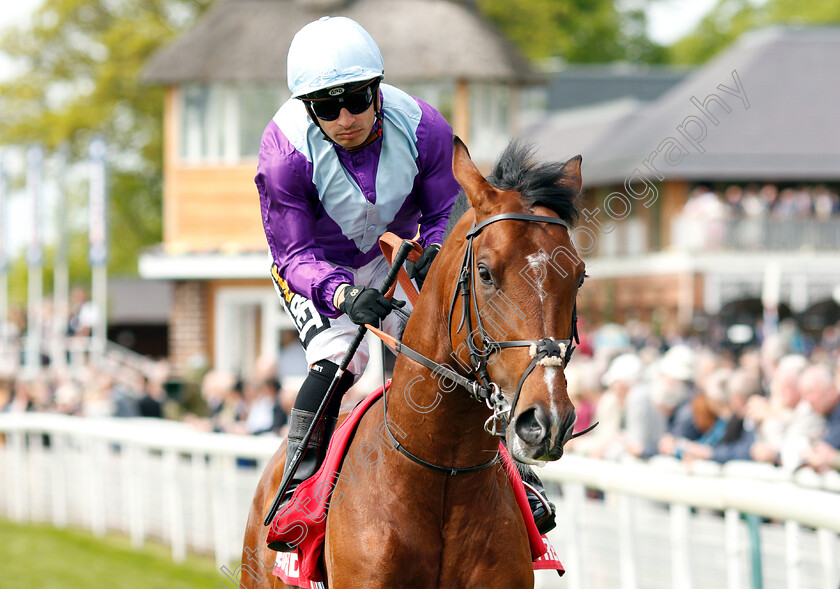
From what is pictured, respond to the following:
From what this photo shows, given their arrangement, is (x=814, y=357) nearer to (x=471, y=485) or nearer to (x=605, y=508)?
(x=605, y=508)

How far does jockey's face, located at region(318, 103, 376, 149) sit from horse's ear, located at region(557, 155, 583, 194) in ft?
2.35

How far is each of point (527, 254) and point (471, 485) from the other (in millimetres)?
749

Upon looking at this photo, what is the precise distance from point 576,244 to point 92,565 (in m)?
6.10

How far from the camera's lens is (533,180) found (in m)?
3.04

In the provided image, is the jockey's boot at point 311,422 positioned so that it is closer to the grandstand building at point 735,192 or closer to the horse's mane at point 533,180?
the horse's mane at point 533,180

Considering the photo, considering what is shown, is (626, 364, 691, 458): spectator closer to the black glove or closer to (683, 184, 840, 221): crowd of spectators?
the black glove

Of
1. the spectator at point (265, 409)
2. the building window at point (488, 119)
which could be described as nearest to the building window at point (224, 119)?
the building window at point (488, 119)

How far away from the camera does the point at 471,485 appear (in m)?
3.25

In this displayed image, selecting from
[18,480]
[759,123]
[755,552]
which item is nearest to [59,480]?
[18,480]

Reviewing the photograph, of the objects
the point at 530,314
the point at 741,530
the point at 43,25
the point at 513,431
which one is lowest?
the point at 741,530

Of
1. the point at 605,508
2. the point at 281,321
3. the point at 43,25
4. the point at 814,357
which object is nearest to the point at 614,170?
the point at 281,321

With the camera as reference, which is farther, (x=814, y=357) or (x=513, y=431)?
(x=814, y=357)

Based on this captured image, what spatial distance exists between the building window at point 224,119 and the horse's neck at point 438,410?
1724cm

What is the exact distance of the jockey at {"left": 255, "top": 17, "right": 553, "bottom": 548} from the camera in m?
3.50
